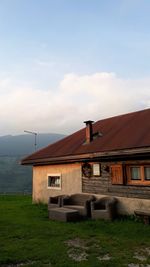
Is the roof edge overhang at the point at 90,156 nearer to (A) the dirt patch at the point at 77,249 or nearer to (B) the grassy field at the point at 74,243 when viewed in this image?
(B) the grassy field at the point at 74,243

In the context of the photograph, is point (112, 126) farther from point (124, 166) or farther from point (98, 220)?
point (98, 220)

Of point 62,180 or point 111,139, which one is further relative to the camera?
point 62,180

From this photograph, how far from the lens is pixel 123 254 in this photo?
257 inches

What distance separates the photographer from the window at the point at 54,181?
15.4m

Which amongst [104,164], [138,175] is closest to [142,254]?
[138,175]

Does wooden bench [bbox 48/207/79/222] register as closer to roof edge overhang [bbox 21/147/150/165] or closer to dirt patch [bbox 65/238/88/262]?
roof edge overhang [bbox 21/147/150/165]

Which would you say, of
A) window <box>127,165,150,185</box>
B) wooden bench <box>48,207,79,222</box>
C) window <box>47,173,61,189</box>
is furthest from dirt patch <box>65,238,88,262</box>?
window <box>47,173,61,189</box>

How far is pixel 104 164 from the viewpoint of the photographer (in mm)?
12531

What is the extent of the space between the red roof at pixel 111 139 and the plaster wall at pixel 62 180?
69 cm

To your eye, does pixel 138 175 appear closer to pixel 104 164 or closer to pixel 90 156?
pixel 104 164

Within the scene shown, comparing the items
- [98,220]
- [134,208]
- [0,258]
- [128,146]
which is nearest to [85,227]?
[98,220]

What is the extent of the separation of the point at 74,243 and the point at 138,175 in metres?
4.48

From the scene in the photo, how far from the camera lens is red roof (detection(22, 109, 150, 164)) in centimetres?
1160

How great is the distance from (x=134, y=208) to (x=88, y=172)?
2884 mm
